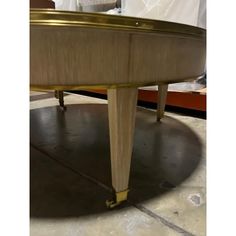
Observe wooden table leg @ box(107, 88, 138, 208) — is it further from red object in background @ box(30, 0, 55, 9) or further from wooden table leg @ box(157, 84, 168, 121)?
red object in background @ box(30, 0, 55, 9)

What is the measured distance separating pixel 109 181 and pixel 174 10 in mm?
1084

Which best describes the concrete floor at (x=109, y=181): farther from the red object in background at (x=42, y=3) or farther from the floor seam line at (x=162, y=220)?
the red object in background at (x=42, y=3)

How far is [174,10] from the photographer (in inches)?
57.6

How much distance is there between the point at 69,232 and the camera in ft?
1.86

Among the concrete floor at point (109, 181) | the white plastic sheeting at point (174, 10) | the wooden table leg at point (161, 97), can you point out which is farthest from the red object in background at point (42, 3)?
the wooden table leg at point (161, 97)

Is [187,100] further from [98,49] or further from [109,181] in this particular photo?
[98,49]

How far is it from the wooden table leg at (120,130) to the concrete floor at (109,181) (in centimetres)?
7

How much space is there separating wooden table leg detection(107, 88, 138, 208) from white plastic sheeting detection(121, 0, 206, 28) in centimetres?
100

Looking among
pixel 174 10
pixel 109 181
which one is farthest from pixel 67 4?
pixel 109 181

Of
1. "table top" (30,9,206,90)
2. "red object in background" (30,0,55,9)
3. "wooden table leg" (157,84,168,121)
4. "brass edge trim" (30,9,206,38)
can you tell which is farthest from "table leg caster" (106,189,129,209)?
"red object in background" (30,0,55,9)

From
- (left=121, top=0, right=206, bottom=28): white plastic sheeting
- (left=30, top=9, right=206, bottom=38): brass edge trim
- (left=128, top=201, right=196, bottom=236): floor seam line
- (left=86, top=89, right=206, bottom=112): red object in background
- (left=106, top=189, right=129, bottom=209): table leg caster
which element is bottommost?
(left=128, top=201, right=196, bottom=236): floor seam line

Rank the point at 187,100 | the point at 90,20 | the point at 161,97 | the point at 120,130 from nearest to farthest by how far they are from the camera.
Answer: the point at 90,20 < the point at 120,130 < the point at 161,97 < the point at 187,100

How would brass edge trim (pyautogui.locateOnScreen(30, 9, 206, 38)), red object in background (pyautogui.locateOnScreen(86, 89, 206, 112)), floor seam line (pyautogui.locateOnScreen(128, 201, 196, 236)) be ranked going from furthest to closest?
1. red object in background (pyautogui.locateOnScreen(86, 89, 206, 112))
2. floor seam line (pyautogui.locateOnScreen(128, 201, 196, 236))
3. brass edge trim (pyautogui.locateOnScreen(30, 9, 206, 38))

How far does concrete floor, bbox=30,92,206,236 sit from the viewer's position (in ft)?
1.95
